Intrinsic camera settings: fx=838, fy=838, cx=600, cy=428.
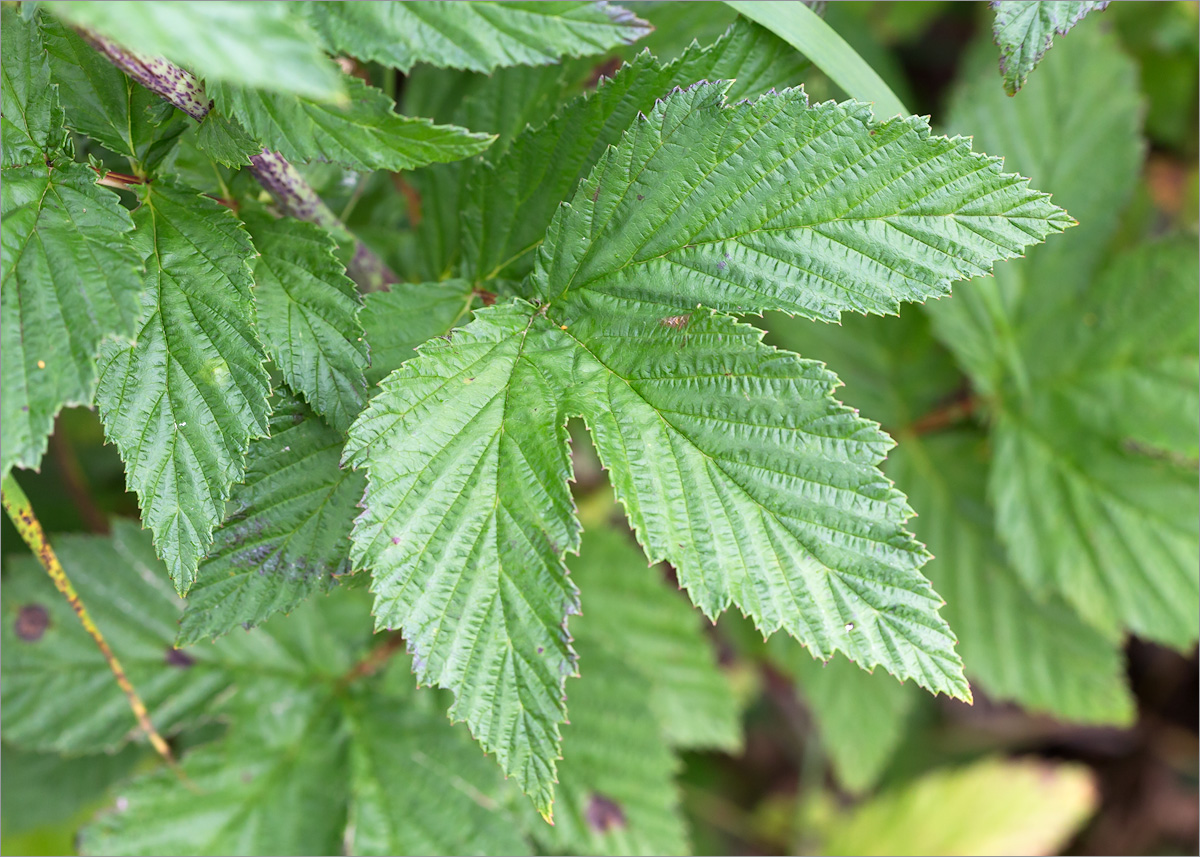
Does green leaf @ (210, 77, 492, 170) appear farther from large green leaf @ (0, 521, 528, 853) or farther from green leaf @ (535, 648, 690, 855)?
green leaf @ (535, 648, 690, 855)

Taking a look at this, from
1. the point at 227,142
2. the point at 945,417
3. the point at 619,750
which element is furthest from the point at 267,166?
the point at 945,417

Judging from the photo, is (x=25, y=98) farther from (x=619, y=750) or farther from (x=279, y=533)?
(x=619, y=750)

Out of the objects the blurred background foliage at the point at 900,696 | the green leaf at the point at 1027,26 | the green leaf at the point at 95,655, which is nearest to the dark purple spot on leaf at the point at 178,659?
the green leaf at the point at 95,655

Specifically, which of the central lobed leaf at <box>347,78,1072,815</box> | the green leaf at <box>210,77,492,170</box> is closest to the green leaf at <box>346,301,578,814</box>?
the central lobed leaf at <box>347,78,1072,815</box>

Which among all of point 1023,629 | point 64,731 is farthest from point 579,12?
point 1023,629

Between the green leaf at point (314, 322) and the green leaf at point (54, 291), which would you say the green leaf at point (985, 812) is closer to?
the green leaf at point (314, 322)

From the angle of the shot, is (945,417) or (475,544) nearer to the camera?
(475,544)

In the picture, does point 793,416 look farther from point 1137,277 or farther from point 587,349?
point 1137,277
